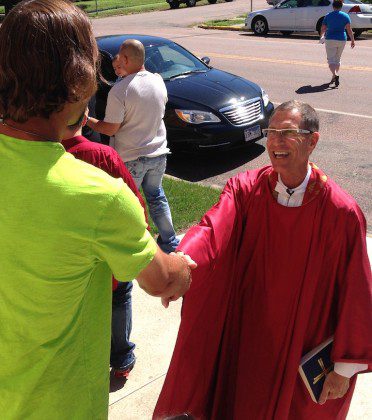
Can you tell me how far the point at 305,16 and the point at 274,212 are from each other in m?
19.6

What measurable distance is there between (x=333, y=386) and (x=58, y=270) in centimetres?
165

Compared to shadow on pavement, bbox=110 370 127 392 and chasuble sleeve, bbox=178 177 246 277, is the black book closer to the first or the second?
chasuble sleeve, bbox=178 177 246 277

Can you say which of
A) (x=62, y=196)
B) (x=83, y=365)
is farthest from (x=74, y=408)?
(x=62, y=196)

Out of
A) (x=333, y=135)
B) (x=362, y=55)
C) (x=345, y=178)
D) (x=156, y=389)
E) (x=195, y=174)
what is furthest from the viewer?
(x=362, y=55)

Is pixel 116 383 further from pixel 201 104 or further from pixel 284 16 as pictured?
pixel 284 16

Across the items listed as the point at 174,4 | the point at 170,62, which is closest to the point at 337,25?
the point at 170,62

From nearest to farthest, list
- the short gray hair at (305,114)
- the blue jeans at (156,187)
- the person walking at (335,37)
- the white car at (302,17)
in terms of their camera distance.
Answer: the short gray hair at (305,114)
the blue jeans at (156,187)
the person walking at (335,37)
the white car at (302,17)

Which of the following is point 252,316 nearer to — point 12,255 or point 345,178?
point 12,255

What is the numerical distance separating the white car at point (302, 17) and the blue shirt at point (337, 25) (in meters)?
7.12

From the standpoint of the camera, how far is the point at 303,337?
2.76 meters

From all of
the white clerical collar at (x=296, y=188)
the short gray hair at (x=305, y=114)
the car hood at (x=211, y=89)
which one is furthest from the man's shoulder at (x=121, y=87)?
the car hood at (x=211, y=89)

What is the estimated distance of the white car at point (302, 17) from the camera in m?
19.5

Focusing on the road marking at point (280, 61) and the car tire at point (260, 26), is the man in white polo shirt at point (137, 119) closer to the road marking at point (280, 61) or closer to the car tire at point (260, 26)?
the road marking at point (280, 61)

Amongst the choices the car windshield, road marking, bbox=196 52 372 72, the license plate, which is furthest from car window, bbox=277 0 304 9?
the license plate
